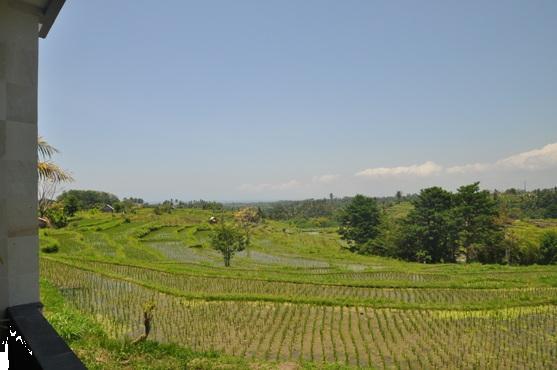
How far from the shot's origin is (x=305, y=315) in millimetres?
9992

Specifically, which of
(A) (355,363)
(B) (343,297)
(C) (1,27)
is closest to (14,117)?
(C) (1,27)

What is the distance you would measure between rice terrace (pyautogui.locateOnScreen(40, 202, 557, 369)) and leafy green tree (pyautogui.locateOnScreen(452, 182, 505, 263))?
12.4 metres

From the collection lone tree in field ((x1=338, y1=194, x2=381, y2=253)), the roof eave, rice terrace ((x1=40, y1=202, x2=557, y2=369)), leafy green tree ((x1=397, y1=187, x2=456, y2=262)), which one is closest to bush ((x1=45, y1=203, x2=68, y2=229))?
rice terrace ((x1=40, y1=202, x2=557, y2=369))

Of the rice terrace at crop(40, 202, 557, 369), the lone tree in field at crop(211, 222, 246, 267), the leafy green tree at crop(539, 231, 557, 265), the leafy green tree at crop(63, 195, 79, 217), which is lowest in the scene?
the leafy green tree at crop(539, 231, 557, 265)

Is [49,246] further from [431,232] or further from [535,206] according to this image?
[535,206]

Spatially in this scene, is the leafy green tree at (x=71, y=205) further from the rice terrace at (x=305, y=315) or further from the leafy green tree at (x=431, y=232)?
the leafy green tree at (x=431, y=232)

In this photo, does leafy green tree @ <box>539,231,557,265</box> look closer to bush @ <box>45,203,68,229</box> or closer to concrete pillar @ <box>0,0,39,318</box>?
concrete pillar @ <box>0,0,39,318</box>

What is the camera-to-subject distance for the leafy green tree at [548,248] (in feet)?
93.9

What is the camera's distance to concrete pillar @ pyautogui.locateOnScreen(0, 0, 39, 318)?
2.19 m

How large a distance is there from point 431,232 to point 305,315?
998 inches

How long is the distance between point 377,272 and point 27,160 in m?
17.3

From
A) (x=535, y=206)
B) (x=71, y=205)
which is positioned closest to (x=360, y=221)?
(x=71, y=205)

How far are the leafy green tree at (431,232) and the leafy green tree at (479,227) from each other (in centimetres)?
93

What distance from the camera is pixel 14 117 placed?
2.25 meters
